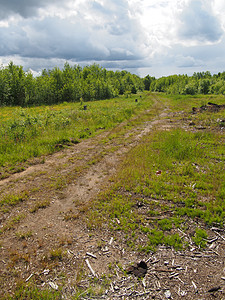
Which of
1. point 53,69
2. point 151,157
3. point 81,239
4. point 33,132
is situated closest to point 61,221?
point 81,239

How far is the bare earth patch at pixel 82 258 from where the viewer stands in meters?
3.47

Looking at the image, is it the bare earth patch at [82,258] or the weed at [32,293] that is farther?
the bare earth patch at [82,258]

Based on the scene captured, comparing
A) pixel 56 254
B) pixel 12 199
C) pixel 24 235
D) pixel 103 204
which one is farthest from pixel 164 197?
pixel 12 199

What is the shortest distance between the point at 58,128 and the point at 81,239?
38.5 ft

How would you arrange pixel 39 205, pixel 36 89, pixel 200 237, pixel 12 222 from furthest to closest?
pixel 36 89, pixel 39 205, pixel 12 222, pixel 200 237

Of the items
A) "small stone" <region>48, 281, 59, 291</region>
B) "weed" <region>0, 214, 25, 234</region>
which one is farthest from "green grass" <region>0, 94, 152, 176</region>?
"small stone" <region>48, 281, 59, 291</region>

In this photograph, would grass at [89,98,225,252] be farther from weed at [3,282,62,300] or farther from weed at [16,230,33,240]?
weed at [3,282,62,300]

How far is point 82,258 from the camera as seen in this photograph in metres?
4.16

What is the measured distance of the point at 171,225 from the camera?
5.03 metres

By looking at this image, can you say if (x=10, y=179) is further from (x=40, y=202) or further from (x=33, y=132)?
(x=33, y=132)

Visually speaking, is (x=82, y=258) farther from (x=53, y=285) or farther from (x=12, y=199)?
(x=12, y=199)

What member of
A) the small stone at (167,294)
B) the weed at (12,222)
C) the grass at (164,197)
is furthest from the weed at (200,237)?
the weed at (12,222)

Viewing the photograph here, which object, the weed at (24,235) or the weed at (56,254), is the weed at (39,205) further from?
the weed at (56,254)

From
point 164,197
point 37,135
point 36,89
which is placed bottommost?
point 164,197
